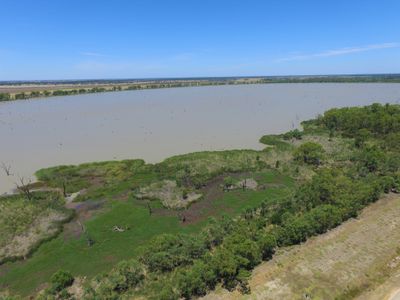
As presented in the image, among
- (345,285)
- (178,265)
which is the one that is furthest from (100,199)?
(345,285)

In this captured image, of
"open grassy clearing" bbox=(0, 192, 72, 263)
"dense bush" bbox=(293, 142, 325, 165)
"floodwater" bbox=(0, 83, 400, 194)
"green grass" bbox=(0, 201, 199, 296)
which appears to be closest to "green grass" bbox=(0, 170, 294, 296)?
"green grass" bbox=(0, 201, 199, 296)

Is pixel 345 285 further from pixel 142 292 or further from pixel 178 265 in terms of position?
pixel 142 292

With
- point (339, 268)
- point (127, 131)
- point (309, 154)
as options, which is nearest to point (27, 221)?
point (339, 268)

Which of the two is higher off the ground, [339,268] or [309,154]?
[309,154]

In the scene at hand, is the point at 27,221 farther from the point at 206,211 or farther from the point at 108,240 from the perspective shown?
the point at 206,211

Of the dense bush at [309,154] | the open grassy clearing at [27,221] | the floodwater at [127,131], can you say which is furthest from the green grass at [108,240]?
the floodwater at [127,131]

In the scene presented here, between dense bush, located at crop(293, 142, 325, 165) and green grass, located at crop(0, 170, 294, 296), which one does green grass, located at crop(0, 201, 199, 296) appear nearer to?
green grass, located at crop(0, 170, 294, 296)
